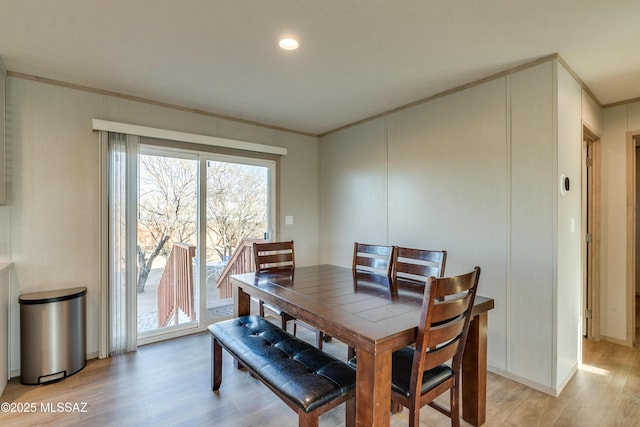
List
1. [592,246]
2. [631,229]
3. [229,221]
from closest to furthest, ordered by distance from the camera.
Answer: [631,229] → [592,246] → [229,221]

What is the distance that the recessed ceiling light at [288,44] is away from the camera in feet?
6.80

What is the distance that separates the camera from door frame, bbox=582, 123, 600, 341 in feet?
10.5

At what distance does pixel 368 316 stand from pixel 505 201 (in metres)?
1.68

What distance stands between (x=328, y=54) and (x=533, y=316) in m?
2.48

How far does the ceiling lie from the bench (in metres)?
2.00

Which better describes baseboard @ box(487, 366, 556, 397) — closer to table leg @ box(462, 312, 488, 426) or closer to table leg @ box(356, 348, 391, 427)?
table leg @ box(462, 312, 488, 426)

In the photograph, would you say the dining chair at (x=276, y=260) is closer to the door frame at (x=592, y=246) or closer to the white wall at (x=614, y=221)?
the door frame at (x=592, y=246)

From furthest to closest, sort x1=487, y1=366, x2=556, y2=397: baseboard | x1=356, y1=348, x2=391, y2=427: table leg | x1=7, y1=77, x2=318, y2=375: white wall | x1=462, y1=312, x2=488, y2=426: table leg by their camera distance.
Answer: x1=7, y1=77, x2=318, y2=375: white wall, x1=487, y1=366, x2=556, y2=397: baseboard, x1=462, y1=312, x2=488, y2=426: table leg, x1=356, y1=348, x2=391, y2=427: table leg

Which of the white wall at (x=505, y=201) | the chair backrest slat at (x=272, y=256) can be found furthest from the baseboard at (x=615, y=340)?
the chair backrest slat at (x=272, y=256)

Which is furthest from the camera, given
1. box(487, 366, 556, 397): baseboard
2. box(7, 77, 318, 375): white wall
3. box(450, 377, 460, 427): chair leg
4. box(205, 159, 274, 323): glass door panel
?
box(205, 159, 274, 323): glass door panel

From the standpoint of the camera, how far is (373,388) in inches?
51.9

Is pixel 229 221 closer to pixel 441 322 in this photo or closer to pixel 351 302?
pixel 351 302

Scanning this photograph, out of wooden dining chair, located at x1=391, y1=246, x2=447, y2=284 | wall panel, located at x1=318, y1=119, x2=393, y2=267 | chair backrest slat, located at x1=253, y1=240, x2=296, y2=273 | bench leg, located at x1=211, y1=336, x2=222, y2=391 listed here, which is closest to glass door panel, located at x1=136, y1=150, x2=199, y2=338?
chair backrest slat, located at x1=253, y1=240, x2=296, y2=273

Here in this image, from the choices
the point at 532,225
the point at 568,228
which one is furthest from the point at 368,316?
the point at 568,228
